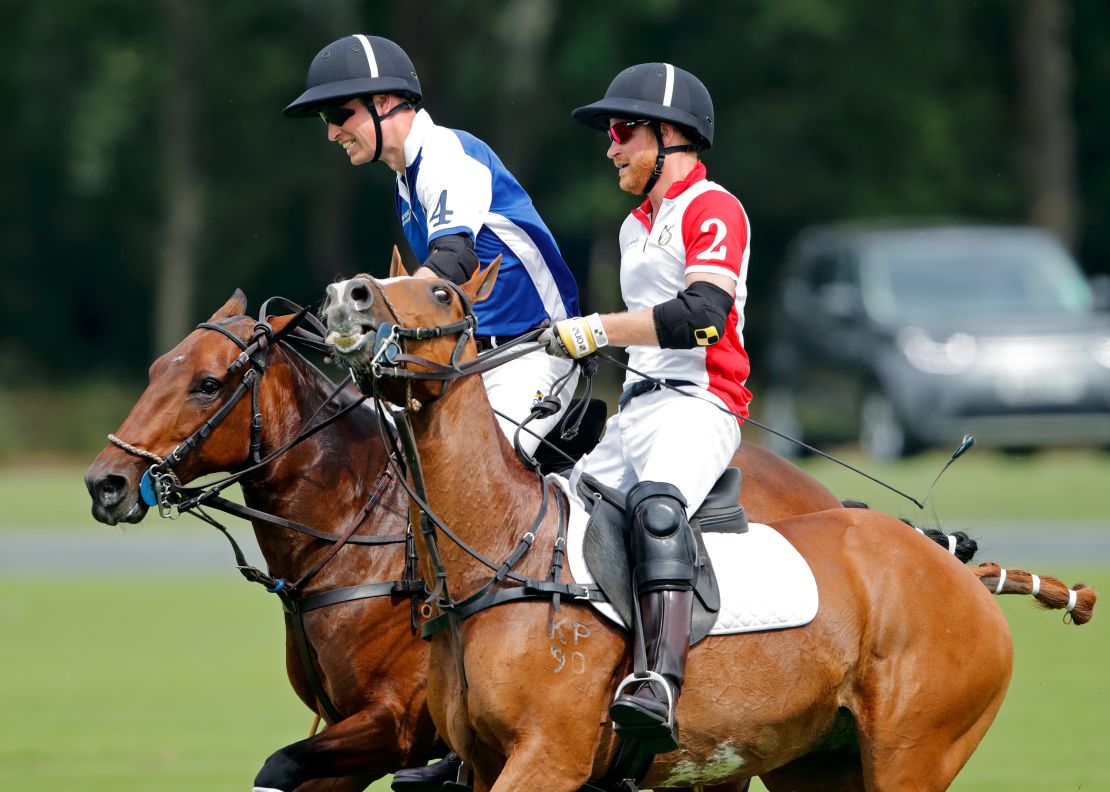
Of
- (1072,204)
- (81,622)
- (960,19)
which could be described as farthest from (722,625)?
(960,19)

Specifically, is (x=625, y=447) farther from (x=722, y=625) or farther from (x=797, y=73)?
(x=797, y=73)

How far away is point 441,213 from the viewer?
6.02m

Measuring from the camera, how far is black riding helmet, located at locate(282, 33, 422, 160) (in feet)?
20.4

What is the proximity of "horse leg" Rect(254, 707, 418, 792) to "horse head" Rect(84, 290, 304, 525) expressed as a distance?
39.3 inches

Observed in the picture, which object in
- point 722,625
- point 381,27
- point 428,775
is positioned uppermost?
point 381,27

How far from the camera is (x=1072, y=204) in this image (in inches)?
1231

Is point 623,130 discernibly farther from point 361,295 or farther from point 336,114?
point 361,295

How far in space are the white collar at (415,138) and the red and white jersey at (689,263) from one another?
0.92m

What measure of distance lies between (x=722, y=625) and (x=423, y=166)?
2.10m

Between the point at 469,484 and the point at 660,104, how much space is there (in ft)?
4.73

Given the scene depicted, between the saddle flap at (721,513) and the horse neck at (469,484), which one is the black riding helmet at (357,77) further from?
the saddle flap at (721,513)

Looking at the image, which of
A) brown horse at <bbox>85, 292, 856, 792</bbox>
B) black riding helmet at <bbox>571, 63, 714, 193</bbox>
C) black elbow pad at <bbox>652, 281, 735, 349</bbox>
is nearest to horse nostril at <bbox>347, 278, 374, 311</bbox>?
black elbow pad at <bbox>652, 281, 735, 349</bbox>

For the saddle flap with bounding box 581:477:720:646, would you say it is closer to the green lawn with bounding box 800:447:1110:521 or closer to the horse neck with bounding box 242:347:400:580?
the horse neck with bounding box 242:347:400:580

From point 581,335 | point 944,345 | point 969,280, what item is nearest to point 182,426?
point 581,335
